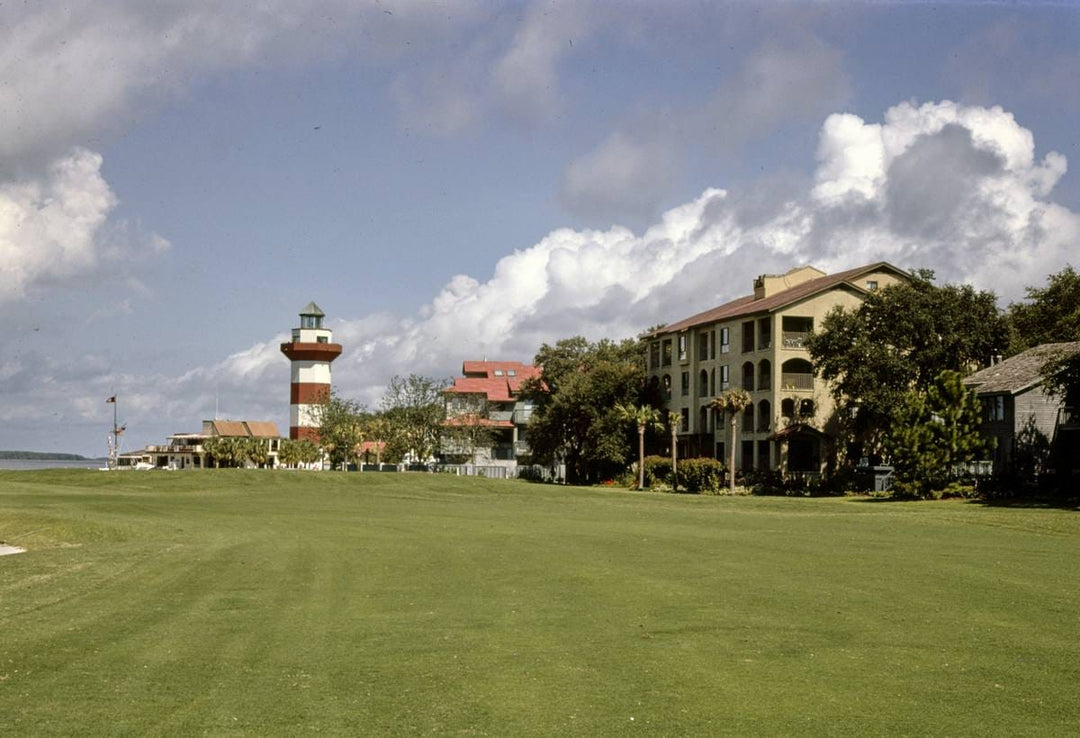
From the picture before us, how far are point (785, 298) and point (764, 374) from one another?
236 inches

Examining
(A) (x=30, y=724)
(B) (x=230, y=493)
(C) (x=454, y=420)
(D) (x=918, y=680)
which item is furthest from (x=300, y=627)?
(C) (x=454, y=420)

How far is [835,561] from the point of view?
25219 mm

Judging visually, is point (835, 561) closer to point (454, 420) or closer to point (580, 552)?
point (580, 552)

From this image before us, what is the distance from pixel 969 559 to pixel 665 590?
942 centimetres

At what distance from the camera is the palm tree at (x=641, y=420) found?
84.3m

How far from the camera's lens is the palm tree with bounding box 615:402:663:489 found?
84.3 meters

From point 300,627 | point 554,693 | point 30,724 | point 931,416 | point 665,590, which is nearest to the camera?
point 30,724

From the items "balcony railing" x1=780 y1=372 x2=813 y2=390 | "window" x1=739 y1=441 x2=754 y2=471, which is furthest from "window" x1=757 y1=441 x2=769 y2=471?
"balcony railing" x1=780 y1=372 x2=813 y2=390

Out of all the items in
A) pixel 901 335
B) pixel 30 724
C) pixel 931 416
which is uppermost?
pixel 901 335

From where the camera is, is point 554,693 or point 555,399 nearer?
point 554,693

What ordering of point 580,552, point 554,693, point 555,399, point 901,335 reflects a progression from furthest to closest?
point 555,399 → point 901,335 → point 580,552 → point 554,693

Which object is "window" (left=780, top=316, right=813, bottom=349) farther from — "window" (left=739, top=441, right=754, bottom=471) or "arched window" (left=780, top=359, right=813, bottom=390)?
"window" (left=739, top=441, right=754, bottom=471)

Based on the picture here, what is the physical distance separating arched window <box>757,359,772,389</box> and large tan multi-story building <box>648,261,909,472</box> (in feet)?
0.25

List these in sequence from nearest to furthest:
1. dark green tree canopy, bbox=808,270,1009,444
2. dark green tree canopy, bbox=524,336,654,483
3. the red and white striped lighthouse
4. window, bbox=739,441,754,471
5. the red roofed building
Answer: dark green tree canopy, bbox=808,270,1009,444
window, bbox=739,441,754,471
dark green tree canopy, bbox=524,336,654,483
the red roofed building
the red and white striped lighthouse
